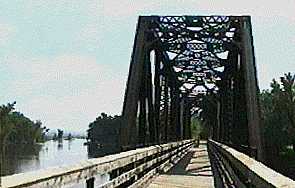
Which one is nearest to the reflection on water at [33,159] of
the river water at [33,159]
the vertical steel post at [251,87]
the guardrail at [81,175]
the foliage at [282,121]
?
the river water at [33,159]

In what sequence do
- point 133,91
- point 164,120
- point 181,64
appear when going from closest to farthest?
point 133,91, point 164,120, point 181,64

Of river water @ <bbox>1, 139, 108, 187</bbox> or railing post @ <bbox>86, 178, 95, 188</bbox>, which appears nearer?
railing post @ <bbox>86, 178, 95, 188</bbox>

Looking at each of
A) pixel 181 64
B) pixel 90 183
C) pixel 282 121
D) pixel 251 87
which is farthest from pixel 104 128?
pixel 90 183

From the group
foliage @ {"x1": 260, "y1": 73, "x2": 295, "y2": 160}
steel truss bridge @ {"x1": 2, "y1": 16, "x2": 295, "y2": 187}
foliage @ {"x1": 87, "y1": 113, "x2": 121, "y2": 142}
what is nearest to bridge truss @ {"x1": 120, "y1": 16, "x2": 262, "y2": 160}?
steel truss bridge @ {"x1": 2, "y1": 16, "x2": 295, "y2": 187}

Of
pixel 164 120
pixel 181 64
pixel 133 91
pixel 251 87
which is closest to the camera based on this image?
pixel 133 91

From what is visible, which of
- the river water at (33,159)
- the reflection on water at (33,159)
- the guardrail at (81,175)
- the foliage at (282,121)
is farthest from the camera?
the foliage at (282,121)

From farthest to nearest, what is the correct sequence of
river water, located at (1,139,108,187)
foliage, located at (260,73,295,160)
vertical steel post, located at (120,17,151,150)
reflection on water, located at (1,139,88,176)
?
foliage, located at (260,73,295,160) → reflection on water, located at (1,139,88,176) → river water, located at (1,139,108,187) → vertical steel post, located at (120,17,151,150)

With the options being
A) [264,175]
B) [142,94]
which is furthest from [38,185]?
[142,94]

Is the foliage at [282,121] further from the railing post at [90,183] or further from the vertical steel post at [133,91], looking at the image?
the railing post at [90,183]

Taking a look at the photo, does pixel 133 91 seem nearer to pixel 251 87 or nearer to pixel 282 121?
pixel 251 87

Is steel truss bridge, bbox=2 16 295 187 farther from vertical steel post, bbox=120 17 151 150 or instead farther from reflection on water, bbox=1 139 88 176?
reflection on water, bbox=1 139 88 176

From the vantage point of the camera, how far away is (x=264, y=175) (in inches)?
194

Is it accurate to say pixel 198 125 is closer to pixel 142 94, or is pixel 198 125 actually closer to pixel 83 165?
pixel 142 94

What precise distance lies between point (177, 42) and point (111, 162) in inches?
875
